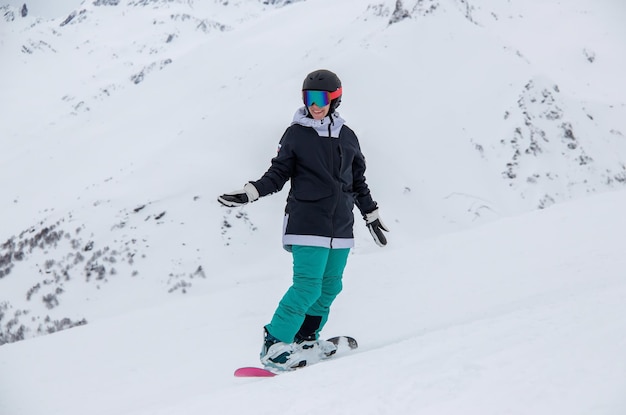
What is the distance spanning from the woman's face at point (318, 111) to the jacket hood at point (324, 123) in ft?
0.09

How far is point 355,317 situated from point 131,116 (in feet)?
71.6

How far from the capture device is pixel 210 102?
19.8 meters

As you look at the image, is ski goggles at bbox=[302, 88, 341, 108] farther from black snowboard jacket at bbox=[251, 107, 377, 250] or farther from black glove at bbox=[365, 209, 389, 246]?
black glove at bbox=[365, 209, 389, 246]

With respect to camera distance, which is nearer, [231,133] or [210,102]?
[231,133]

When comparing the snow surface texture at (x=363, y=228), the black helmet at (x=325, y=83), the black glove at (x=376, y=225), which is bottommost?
the snow surface texture at (x=363, y=228)

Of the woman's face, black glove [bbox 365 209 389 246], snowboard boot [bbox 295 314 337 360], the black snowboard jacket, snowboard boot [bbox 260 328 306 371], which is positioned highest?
the woman's face

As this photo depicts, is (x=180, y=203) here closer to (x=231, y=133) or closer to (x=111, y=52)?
(x=231, y=133)

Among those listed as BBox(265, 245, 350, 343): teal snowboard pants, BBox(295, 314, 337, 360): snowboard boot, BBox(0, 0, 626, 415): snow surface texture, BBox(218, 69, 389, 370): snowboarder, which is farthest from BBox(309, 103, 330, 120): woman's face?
BBox(0, 0, 626, 415): snow surface texture

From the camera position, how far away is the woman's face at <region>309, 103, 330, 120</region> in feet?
10.4

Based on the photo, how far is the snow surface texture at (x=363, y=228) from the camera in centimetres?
216

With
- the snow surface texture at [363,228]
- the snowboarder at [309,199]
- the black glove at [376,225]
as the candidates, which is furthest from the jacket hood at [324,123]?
the snow surface texture at [363,228]

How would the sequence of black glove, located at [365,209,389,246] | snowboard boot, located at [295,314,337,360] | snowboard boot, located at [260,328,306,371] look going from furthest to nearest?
1. black glove, located at [365,209,389,246]
2. snowboard boot, located at [295,314,337,360]
3. snowboard boot, located at [260,328,306,371]

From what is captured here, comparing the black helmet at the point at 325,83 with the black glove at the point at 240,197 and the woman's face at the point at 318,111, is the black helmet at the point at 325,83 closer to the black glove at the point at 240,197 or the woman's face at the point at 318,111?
the woman's face at the point at 318,111

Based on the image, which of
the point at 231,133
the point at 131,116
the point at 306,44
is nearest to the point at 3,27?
the point at 131,116
